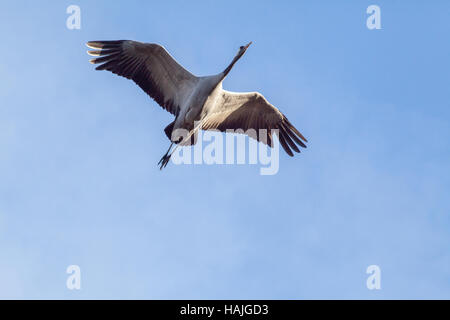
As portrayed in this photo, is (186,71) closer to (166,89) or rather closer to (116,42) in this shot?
(166,89)

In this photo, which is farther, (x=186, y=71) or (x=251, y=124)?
(x=251, y=124)

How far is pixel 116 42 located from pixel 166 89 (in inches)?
64.7

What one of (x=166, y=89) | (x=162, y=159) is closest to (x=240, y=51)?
(x=166, y=89)

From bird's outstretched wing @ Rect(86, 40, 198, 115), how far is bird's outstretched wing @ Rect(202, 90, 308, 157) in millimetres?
1023

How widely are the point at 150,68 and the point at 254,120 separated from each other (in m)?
3.08

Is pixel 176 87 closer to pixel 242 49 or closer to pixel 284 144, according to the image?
pixel 242 49

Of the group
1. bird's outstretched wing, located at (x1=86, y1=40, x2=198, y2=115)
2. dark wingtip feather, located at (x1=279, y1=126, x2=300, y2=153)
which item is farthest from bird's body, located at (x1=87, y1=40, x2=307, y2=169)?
dark wingtip feather, located at (x1=279, y1=126, x2=300, y2=153)

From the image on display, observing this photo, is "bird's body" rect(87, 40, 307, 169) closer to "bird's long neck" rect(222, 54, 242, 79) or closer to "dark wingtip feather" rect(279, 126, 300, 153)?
"bird's long neck" rect(222, 54, 242, 79)

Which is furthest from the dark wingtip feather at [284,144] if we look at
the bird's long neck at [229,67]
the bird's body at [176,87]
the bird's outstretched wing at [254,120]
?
the bird's long neck at [229,67]

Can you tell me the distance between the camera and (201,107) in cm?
1529

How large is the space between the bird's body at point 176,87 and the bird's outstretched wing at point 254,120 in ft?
0.08

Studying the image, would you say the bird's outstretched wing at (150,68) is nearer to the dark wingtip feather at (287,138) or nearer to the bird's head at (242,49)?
the bird's head at (242,49)

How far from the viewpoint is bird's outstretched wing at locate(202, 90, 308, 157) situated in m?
16.5

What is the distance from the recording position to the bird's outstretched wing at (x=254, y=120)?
16.5 m
